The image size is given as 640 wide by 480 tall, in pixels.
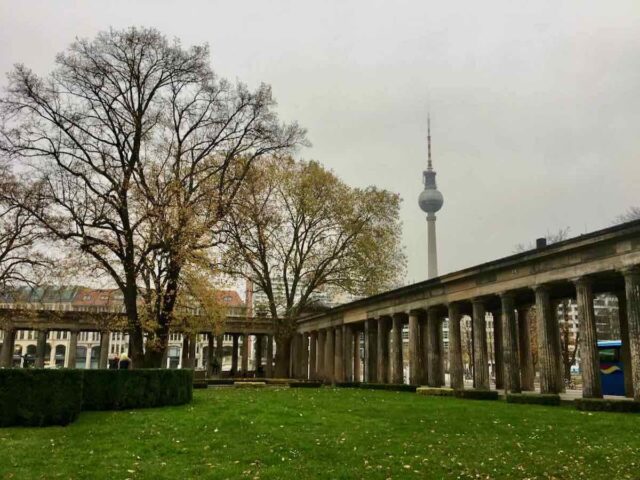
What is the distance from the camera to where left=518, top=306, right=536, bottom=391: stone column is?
40156 millimetres

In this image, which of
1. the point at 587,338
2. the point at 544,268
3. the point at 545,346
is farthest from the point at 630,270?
the point at 545,346

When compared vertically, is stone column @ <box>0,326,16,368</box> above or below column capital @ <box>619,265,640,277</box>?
below

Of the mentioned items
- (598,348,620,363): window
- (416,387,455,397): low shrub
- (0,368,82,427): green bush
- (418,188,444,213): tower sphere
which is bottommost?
(416,387,455,397): low shrub

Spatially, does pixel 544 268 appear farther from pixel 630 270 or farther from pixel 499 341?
pixel 499 341

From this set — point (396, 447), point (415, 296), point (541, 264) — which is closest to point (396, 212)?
point (415, 296)

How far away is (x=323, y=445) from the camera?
45.0ft

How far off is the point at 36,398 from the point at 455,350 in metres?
27.9

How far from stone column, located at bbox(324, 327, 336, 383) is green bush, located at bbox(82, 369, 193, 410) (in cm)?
3472

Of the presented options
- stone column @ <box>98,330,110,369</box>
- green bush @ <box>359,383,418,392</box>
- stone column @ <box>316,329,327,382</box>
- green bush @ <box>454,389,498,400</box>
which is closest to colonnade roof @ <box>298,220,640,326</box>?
green bush @ <box>454,389,498,400</box>

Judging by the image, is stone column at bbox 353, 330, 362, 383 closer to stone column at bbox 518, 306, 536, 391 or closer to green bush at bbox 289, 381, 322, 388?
green bush at bbox 289, 381, 322, 388

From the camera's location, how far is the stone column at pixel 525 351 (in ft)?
132

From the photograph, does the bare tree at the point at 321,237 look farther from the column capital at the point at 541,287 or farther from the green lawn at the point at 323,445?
the green lawn at the point at 323,445

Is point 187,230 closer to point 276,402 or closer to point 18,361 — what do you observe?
point 276,402

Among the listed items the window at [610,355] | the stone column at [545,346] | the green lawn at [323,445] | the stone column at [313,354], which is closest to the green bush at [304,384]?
the stone column at [545,346]
